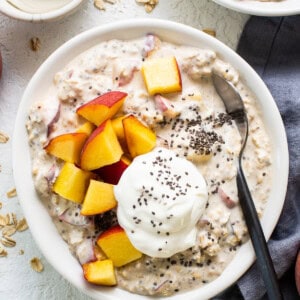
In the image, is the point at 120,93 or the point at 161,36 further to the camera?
the point at 161,36

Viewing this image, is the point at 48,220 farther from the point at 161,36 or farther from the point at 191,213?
the point at 161,36

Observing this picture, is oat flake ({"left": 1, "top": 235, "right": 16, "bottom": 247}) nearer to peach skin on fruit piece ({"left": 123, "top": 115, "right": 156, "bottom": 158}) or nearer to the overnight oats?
the overnight oats

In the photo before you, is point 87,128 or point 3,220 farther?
point 3,220

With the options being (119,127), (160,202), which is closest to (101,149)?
(119,127)

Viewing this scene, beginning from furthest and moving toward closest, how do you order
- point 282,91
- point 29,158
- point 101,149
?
point 282,91, point 29,158, point 101,149

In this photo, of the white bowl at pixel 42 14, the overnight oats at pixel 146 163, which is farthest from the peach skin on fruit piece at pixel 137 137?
the white bowl at pixel 42 14

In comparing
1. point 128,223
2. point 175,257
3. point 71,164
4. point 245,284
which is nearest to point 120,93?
point 71,164

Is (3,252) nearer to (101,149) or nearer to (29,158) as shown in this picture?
(29,158)
